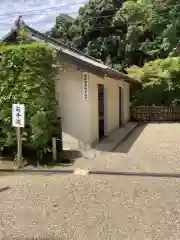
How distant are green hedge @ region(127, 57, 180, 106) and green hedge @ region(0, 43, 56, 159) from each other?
47.5ft

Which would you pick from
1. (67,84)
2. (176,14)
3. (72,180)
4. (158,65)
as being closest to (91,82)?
(67,84)

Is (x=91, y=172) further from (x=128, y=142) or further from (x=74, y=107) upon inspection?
(x=128, y=142)

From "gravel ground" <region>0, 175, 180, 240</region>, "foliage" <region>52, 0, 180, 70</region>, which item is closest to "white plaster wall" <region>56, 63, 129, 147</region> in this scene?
"gravel ground" <region>0, 175, 180, 240</region>

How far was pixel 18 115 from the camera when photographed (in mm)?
10531

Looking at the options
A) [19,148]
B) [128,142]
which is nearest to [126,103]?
[128,142]

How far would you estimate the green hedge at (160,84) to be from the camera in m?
24.5

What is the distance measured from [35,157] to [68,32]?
2958 centimetres

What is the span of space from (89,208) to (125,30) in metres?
30.8

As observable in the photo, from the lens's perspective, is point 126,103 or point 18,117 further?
point 126,103

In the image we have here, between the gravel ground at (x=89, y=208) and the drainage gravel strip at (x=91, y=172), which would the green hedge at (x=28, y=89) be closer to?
the drainage gravel strip at (x=91, y=172)

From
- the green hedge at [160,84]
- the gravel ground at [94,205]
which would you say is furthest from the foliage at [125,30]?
the gravel ground at [94,205]

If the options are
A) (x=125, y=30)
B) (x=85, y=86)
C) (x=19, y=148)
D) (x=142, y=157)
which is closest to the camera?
(x=19, y=148)

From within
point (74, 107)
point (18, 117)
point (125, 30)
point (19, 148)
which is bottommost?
point (19, 148)

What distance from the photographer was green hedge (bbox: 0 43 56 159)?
36.4ft
